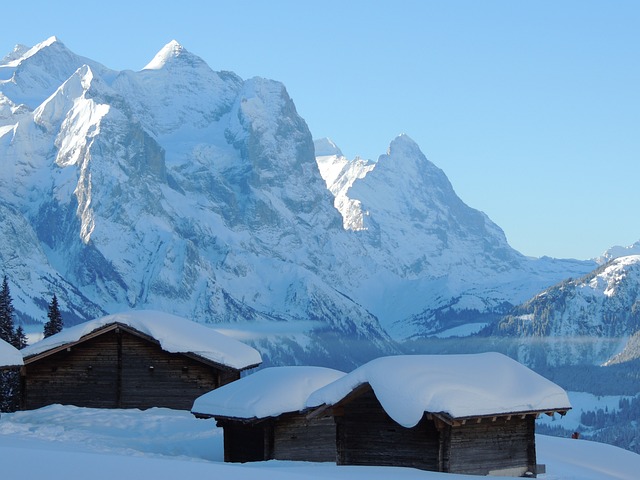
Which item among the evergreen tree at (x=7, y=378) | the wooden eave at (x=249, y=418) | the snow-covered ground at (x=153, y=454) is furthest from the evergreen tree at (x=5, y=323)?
the wooden eave at (x=249, y=418)

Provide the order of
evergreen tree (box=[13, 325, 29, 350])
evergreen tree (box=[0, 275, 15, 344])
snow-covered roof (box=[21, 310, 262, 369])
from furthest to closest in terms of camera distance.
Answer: evergreen tree (box=[13, 325, 29, 350]), evergreen tree (box=[0, 275, 15, 344]), snow-covered roof (box=[21, 310, 262, 369])

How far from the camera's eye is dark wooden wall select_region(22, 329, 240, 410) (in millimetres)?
43772

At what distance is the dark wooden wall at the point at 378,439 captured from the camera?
28375mm

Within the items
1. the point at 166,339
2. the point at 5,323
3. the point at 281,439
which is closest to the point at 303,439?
the point at 281,439

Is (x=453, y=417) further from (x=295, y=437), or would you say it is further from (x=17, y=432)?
(x=17, y=432)

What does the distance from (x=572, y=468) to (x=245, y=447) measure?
10.2 metres

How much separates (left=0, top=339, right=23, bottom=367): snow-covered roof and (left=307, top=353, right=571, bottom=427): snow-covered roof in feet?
47.6

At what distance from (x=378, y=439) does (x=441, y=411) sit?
2959 mm

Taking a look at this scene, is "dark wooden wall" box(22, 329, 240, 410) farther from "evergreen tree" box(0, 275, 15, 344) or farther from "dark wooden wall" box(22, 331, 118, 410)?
"evergreen tree" box(0, 275, 15, 344)

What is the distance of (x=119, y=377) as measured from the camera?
1727 inches

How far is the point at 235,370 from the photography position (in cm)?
4341

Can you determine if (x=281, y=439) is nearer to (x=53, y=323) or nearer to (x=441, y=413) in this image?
(x=441, y=413)

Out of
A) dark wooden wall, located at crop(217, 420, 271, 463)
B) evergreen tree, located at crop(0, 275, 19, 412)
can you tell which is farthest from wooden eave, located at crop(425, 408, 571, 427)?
evergreen tree, located at crop(0, 275, 19, 412)

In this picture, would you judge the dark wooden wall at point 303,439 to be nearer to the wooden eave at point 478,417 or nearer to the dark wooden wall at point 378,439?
the dark wooden wall at point 378,439
